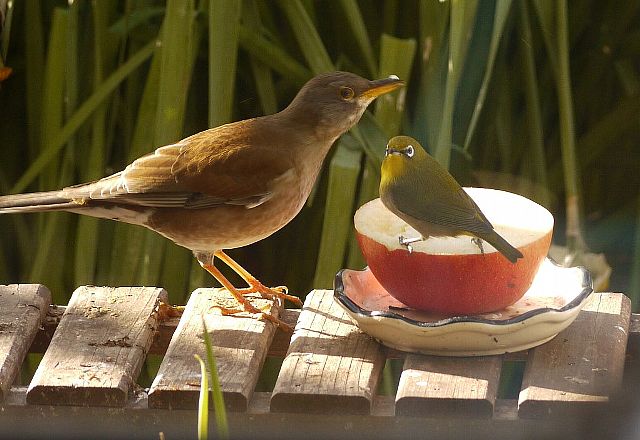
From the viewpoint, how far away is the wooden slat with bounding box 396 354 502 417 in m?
2.43

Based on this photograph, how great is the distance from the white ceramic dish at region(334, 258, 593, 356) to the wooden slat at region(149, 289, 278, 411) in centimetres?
23

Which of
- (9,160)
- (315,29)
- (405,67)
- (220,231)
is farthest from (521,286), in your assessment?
(9,160)

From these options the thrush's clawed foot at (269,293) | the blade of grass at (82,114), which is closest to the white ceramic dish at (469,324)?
the thrush's clawed foot at (269,293)

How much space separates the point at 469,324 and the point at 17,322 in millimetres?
1056

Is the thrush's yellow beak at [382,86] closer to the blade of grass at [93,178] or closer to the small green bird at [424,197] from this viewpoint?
the small green bird at [424,197]

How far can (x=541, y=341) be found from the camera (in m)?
A: 2.70

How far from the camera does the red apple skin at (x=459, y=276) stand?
2.69 m

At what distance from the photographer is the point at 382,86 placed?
319 centimetres

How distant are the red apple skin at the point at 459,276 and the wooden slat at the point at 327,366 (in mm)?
162

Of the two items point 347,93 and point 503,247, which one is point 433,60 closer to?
point 347,93

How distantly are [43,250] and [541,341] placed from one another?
191 cm

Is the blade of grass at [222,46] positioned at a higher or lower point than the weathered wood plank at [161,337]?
higher

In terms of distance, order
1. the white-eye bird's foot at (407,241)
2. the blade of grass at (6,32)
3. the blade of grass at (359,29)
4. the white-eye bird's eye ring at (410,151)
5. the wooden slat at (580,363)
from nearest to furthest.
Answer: the wooden slat at (580,363) → the white-eye bird's foot at (407,241) → the white-eye bird's eye ring at (410,151) → the blade of grass at (359,29) → the blade of grass at (6,32)

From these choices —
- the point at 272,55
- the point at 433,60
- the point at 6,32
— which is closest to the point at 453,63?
the point at 433,60
